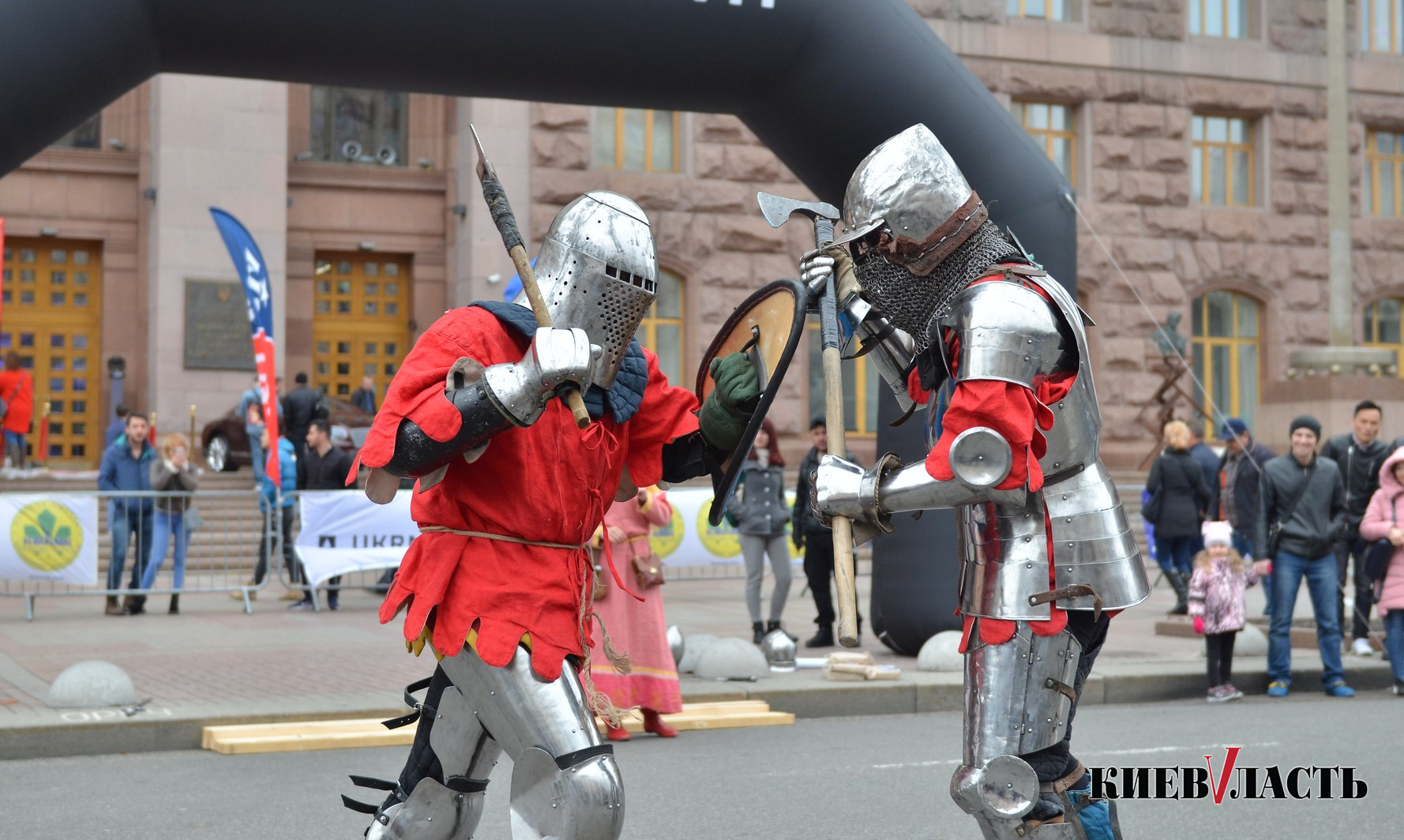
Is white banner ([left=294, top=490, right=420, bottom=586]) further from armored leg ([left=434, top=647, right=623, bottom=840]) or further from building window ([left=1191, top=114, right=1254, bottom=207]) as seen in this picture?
building window ([left=1191, top=114, right=1254, bottom=207])

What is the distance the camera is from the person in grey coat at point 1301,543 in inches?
379

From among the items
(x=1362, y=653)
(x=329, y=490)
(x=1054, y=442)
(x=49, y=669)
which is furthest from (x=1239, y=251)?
(x=1054, y=442)

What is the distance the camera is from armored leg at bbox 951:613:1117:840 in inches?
148

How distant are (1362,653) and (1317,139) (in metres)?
15.8

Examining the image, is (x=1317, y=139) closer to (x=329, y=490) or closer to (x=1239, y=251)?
(x=1239, y=251)

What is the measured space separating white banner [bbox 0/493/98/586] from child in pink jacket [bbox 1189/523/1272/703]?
839 cm

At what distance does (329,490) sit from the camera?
13.8 m

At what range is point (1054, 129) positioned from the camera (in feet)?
76.8

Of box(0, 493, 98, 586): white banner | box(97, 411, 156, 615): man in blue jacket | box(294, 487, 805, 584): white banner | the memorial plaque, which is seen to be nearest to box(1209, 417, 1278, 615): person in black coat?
box(294, 487, 805, 584): white banner

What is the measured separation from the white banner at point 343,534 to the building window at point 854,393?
31.0 feet

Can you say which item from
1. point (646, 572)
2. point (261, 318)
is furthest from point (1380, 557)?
point (261, 318)

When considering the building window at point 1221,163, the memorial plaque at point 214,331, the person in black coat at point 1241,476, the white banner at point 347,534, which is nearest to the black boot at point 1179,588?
the person in black coat at point 1241,476

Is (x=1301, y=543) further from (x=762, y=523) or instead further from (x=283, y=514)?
(x=283, y=514)

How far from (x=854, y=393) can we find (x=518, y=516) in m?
18.7
